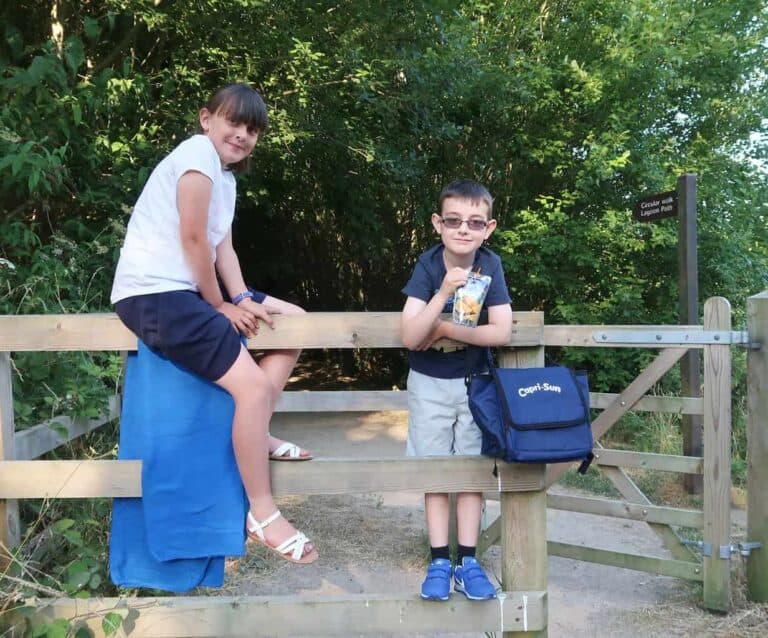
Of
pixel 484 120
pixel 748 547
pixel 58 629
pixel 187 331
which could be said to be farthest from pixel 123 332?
pixel 484 120

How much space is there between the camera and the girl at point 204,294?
1.94 m

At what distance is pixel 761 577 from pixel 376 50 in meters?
5.56

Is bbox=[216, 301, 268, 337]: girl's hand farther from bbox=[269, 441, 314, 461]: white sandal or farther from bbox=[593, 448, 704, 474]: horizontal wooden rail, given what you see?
bbox=[593, 448, 704, 474]: horizontal wooden rail

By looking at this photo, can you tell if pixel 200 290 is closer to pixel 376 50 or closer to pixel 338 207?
pixel 376 50

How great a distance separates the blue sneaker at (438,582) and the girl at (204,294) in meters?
0.37

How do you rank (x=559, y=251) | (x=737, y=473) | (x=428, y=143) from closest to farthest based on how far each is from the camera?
(x=737, y=473), (x=559, y=251), (x=428, y=143)

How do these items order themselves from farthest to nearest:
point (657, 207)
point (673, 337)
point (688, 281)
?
1. point (657, 207)
2. point (688, 281)
3. point (673, 337)

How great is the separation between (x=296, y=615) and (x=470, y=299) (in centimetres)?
108

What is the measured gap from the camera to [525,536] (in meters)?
2.18

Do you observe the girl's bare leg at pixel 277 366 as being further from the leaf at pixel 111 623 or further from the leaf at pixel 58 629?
the leaf at pixel 58 629

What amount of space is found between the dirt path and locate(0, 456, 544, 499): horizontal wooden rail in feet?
5.09

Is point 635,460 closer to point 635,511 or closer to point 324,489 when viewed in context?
point 635,511

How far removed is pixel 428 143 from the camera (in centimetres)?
902

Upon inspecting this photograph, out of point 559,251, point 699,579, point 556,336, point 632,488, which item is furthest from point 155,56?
point 699,579
